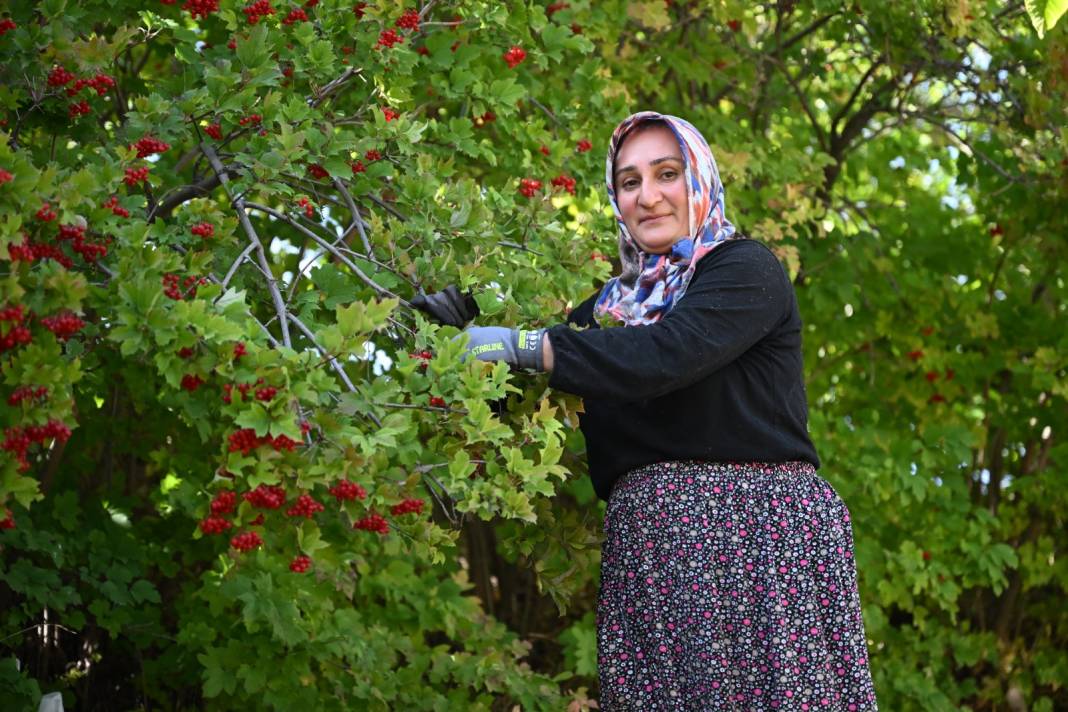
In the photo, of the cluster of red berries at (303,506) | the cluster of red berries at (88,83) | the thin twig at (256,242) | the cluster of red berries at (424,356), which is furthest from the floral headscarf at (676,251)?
the cluster of red berries at (88,83)

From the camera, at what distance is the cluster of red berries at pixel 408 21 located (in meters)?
3.11

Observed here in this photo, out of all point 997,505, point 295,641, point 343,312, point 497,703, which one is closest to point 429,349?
point 343,312

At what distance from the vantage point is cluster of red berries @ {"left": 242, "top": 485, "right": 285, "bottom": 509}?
2.19 metres

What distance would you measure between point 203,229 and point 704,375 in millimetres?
1008

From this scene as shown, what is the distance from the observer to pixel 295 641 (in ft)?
12.4

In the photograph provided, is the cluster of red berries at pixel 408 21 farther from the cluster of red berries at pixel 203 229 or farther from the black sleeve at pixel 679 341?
the black sleeve at pixel 679 341

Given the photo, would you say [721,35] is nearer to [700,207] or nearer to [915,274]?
[915,274]

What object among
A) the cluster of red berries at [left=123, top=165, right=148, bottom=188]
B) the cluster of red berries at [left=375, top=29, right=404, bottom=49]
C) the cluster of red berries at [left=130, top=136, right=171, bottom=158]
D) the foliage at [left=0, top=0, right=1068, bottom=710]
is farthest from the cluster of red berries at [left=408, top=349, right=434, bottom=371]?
the cluster of red berries at [left=375, top=29, right=404, bottom=49]

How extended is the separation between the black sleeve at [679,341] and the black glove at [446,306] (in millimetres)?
325

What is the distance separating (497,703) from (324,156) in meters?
2.75

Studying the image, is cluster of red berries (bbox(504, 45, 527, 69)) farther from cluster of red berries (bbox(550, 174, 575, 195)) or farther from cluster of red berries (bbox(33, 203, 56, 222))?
cluster of red berries (bbox(33, 203, 56, 222))

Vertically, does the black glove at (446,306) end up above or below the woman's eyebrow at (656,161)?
below

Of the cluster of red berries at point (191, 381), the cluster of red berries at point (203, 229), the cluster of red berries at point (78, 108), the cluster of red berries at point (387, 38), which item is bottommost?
the cluster of red berries at point (191, 381)

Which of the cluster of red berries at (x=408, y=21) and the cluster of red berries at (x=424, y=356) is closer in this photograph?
the cluster of red berries at (x=424, y=356)
